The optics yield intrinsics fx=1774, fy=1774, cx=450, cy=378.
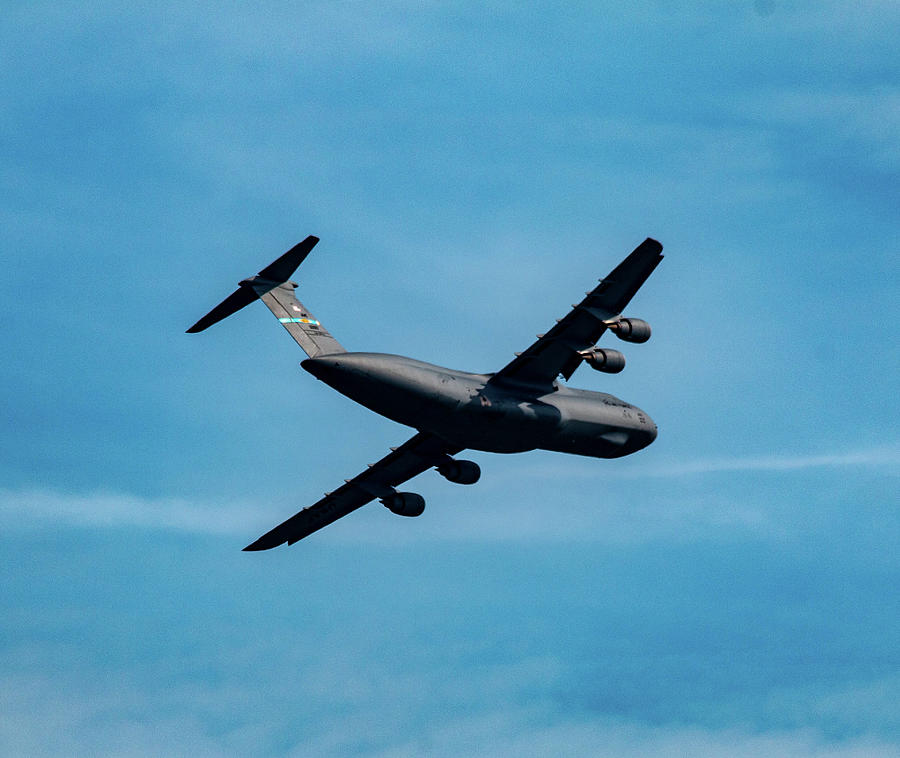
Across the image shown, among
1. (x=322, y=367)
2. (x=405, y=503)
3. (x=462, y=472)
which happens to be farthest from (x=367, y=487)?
(x=322, y=367)

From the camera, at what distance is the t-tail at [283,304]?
4984cm

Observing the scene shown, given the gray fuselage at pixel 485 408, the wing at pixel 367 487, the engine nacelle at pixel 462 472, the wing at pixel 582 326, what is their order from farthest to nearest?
the wing at pixel 367 487, the engine nacelle at pixel 462 472, the wing at pixel 582 326, the gray fuselage at pixel 485 408

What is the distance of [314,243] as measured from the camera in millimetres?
49844

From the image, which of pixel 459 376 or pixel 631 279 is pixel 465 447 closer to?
pixel 459 376

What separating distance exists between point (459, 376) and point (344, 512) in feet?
30.0

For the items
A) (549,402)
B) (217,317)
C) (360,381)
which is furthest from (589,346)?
(217,317)

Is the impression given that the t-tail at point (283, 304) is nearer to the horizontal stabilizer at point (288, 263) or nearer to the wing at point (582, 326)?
the horizontal stabilizer at point (288, 263)

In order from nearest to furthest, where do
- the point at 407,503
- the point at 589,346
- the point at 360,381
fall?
the point at 360,381, the point at 589,346, the point at 407,503

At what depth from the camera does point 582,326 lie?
50.9 m

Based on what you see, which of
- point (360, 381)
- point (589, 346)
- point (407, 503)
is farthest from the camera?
point (407, 503)

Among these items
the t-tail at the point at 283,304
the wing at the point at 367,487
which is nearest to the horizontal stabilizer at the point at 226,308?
the t-tail at the point at 283,304

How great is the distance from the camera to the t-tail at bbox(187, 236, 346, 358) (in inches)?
1962

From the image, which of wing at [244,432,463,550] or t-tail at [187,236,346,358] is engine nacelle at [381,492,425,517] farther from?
t-tail at [187,236,346,358]

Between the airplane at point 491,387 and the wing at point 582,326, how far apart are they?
0.03 m
